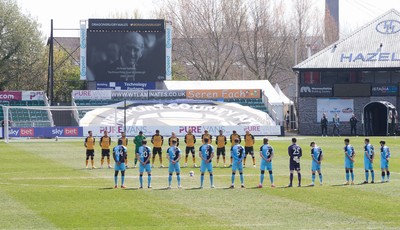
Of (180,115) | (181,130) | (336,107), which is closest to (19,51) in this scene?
(180,115)

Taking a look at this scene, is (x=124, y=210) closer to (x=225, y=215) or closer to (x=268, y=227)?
(x=225, y=215)

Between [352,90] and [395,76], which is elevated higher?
[395,76]

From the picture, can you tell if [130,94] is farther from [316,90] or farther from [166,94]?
[316,90]

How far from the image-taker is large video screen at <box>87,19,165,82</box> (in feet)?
258

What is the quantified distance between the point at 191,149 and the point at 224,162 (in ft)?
5.78

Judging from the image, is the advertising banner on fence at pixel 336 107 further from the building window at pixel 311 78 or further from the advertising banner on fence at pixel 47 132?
the advertising banner on fence at pixel 47 132

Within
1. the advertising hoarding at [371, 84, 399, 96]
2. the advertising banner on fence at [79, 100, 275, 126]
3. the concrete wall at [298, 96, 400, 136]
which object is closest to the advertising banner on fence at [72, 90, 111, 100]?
the advertising banner on fence at [79, 100, 275, 126]

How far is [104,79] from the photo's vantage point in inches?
3105

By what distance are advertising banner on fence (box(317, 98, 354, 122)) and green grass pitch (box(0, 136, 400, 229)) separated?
34.4m

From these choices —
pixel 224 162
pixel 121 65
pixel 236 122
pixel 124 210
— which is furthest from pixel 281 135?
pixel 124 210

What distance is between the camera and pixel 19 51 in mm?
A: 95000

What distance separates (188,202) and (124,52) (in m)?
50.2

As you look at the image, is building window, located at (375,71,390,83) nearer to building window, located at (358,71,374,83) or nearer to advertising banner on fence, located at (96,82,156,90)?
building window, located at (358,71,374,83)

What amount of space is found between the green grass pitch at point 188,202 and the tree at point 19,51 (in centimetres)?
5101
